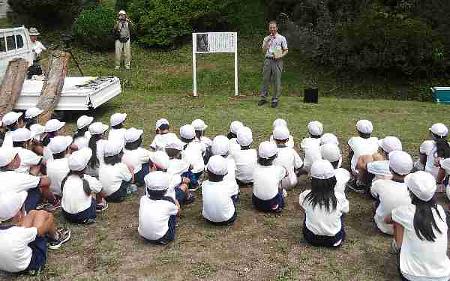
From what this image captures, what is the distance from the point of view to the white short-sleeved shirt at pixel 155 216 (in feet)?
17.4

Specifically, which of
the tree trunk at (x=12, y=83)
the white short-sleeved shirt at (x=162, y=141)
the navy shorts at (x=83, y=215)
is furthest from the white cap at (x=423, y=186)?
the tree trunk at (x=12, y=83)

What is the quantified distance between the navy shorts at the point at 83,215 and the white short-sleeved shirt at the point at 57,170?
475 millimetres

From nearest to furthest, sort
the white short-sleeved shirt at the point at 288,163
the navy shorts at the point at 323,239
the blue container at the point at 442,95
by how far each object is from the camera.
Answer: the navy shorts at the point at 323,239 < the white short-sleeved shirt at the point at 288,163 < the blue container at the point at 442,95

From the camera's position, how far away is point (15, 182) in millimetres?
5258

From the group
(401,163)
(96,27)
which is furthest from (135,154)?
(96,27)

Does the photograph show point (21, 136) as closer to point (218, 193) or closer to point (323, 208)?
point (218, 193)

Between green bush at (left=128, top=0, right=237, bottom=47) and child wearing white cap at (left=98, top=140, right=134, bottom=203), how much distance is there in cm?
1199

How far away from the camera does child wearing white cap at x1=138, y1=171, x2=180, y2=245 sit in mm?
5211

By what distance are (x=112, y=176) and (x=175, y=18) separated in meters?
12.4

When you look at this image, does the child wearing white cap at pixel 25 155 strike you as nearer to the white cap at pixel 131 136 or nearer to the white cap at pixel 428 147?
the white cap at pixel 131 136

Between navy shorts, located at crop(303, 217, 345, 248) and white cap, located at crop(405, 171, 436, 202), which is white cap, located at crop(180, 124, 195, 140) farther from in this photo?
white cap, located at crop(405, 171, 436, 202)

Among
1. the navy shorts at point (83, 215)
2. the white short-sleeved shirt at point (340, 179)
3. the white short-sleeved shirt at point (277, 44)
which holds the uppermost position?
the white short-sleeved shirt at point (277, 44)

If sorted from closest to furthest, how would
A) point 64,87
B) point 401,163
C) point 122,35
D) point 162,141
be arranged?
1. point 401,163
2. point 162,141
3. point 64,87
4. point 122,35

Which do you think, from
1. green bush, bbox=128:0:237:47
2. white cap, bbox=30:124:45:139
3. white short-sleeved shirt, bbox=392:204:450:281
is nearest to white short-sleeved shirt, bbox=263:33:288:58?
white cap, bbox=30:124:45:139
